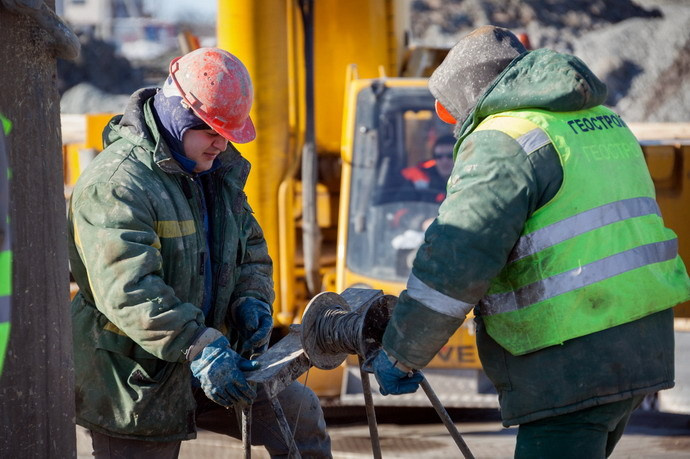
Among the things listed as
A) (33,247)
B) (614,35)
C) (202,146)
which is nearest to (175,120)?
(202,146)

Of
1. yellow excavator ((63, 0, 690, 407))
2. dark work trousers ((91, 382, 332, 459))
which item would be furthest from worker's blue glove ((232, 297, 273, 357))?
yellow excavator ((63, 0, 690, 407))

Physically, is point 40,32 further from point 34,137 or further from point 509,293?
point 509,293

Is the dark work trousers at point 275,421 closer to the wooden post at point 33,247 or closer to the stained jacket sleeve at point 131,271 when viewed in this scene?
the stained jacket sleeve at point 131,271

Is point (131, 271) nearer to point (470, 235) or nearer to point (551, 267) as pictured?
point (470, 235)

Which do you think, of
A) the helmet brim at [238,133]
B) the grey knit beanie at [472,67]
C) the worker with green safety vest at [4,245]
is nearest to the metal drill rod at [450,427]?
the grey knit beanie at [472,67]

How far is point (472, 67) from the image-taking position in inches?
131

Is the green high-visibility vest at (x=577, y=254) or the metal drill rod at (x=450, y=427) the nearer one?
the green high-visibility vest at (x=577, y=254)

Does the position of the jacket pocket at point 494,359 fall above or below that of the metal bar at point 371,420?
above

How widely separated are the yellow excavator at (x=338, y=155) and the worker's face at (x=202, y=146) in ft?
9.65

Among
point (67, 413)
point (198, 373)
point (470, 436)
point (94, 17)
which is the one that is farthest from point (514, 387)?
point (94, 17)

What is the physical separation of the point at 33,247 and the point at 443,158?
4381 mm

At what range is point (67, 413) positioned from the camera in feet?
9.30

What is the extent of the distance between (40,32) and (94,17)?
34.4m

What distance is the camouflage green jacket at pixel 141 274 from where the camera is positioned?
3346mm
